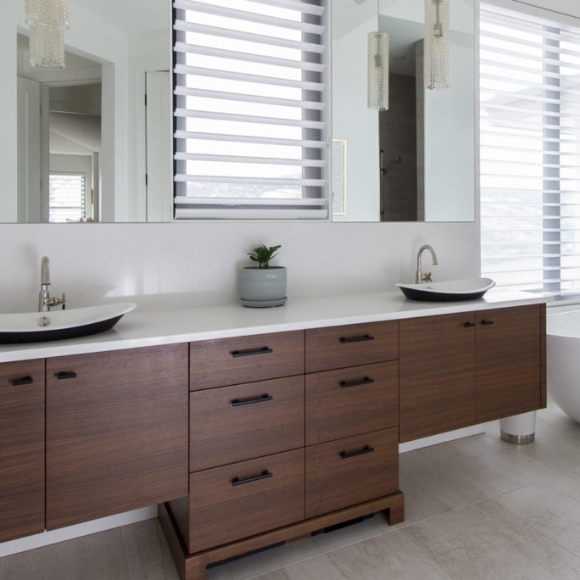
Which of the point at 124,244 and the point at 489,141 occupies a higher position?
the point at 489,141


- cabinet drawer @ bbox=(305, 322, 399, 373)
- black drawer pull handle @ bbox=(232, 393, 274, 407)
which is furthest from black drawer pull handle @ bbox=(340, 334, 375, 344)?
black drawer pull handle @ bbox=(232, 393, 274, 407)

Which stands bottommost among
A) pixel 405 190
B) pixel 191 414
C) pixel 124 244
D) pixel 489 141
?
pixel 191 414

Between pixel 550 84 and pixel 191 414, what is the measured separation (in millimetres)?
3464

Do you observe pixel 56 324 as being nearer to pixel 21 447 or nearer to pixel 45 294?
pixel 45 294

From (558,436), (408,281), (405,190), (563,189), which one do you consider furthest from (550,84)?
(558,436)

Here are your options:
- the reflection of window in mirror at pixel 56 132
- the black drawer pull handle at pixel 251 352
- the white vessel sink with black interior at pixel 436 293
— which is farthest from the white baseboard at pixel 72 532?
the white vessel sink with black interior at pixel 436 293

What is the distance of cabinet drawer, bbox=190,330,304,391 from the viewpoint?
1697 millimetres

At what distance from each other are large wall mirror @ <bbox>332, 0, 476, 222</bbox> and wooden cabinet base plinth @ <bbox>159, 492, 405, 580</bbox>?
1354 millimetres

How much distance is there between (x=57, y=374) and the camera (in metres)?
1.50

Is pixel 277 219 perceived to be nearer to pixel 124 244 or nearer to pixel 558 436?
pixel 124 244

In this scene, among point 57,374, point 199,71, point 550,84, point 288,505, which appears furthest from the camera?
point 550,84

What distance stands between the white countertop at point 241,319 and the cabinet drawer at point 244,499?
1.52 feet

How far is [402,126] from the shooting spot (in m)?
2.81

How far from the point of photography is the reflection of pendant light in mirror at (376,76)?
2658 mm
